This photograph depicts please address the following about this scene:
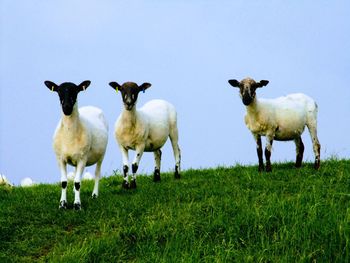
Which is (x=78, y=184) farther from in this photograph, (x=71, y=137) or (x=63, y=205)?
(x=71, y=137)

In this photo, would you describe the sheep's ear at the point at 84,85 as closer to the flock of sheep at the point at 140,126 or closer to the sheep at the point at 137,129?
the flock of sheep at the point at 140,126

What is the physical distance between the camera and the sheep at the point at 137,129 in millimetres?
15375

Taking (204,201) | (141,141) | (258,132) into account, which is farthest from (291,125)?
(204,201)

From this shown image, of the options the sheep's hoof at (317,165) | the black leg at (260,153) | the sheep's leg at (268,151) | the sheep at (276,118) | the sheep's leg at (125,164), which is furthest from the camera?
the sheep's hoof at (317,165)

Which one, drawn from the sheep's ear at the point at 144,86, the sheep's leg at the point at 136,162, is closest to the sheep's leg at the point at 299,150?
the sheep's leg at the point at 136,162

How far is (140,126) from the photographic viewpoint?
1584 cm

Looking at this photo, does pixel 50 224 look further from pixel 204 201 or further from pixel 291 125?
pixel 291 125

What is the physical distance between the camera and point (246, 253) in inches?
337

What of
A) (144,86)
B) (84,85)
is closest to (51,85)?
(84,85)

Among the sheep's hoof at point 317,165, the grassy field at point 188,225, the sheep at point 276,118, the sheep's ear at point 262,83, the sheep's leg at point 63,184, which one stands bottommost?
the grassy field at point 188,225

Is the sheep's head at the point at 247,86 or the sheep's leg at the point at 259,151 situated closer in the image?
the sheep's head at the point at 247,86

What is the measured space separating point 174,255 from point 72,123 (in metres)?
5.25

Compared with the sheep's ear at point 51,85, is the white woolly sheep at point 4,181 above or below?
below

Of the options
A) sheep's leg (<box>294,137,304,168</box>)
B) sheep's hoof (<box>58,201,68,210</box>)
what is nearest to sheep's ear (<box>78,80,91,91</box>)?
sheep's hoof (<box>58,201,68,210</box>)
